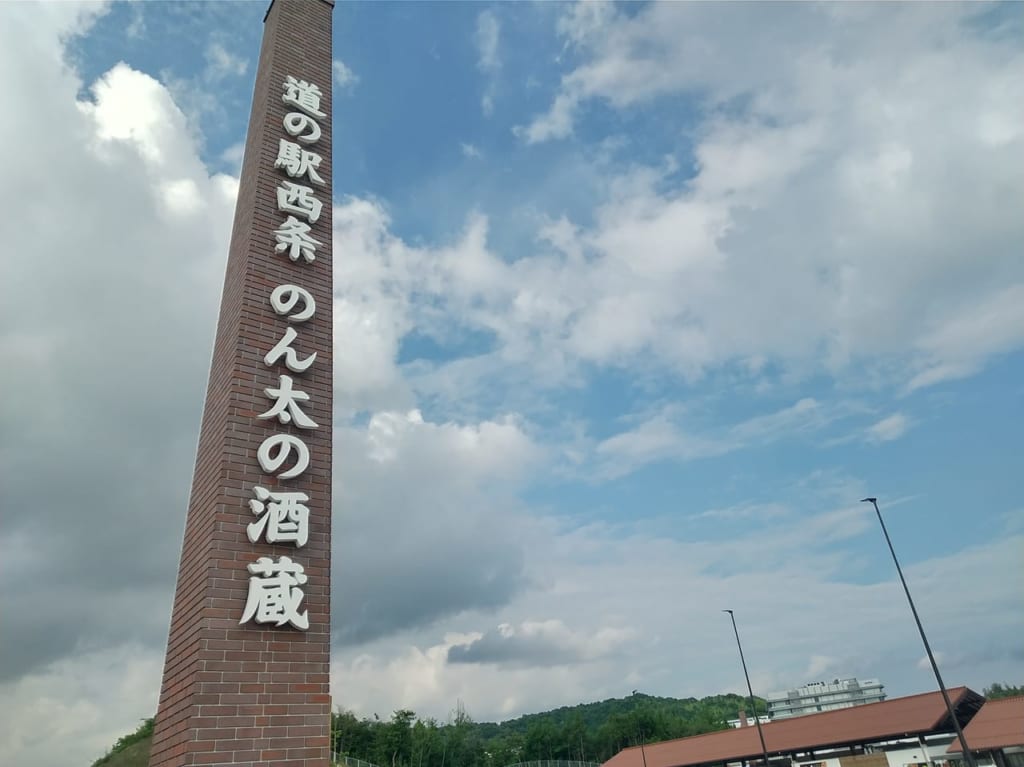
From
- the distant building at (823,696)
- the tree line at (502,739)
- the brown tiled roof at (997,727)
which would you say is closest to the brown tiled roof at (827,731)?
the brown tiled roof at (997,727)

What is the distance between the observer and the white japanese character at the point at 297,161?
9641mm

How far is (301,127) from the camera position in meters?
10.0

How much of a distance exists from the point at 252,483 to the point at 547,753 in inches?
3082

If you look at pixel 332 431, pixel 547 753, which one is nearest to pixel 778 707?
pixel 547 753

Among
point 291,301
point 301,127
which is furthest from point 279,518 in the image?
point 301,127

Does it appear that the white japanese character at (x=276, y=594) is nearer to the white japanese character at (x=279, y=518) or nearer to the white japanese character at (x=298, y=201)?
the white japanese character at (x=279, y=518)

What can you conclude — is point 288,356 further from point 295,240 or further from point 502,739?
point 502,739

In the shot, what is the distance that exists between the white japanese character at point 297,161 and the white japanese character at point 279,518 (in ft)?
15.9

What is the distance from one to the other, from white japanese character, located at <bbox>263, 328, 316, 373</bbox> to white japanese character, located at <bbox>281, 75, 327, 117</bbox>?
4102 millimetres

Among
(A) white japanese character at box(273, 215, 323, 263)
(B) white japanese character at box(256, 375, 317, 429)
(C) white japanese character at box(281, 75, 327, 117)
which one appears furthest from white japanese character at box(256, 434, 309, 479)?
(C) white japanese character at box(281, 75, 327, 117)

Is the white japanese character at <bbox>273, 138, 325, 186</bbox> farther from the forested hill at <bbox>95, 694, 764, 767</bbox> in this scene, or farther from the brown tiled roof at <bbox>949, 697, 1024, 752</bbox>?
the forested hill at <bbox>95, 694, 764, 767</bbox>

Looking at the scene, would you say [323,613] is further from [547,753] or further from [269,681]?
[547,753]

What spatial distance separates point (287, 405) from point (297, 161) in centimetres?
401

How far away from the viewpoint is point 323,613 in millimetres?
7121
